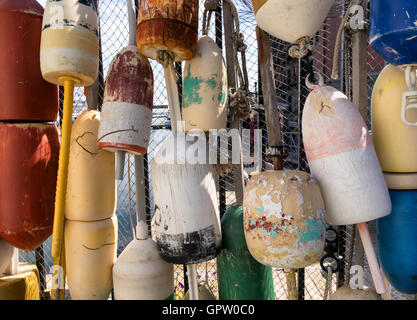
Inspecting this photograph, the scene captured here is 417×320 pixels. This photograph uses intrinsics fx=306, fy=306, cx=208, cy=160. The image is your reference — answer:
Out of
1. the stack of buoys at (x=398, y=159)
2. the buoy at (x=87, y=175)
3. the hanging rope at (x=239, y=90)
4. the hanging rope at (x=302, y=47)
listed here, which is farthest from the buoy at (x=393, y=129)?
the buoy at (x=87, y=175)

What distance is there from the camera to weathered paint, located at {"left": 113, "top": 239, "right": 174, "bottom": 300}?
69 centimetres

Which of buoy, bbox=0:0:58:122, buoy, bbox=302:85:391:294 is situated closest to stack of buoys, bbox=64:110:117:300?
buoy, bbox=0:0:58:122

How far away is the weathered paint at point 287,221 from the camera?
0.57m

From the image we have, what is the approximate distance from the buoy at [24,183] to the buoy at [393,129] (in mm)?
789

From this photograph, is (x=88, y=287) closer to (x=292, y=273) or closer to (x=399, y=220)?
(x=292, y=273)

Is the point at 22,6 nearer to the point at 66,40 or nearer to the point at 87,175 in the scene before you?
the point at 66,40

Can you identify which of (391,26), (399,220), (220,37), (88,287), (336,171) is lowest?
(88,287)

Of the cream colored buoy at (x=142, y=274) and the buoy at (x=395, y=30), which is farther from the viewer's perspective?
the cream colored buoy at (x=142, y=274)

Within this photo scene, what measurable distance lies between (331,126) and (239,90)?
0.26 metres

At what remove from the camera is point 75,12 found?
0.68 m

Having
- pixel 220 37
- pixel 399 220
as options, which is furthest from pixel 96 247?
pixel 220 37

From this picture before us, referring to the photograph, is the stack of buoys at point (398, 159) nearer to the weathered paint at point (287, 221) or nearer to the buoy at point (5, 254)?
the weathered paint at point (287, 221)

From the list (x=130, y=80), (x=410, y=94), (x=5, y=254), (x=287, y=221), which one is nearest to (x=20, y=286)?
(x=5, y=254)

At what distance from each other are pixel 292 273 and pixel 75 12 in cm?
→ 75
